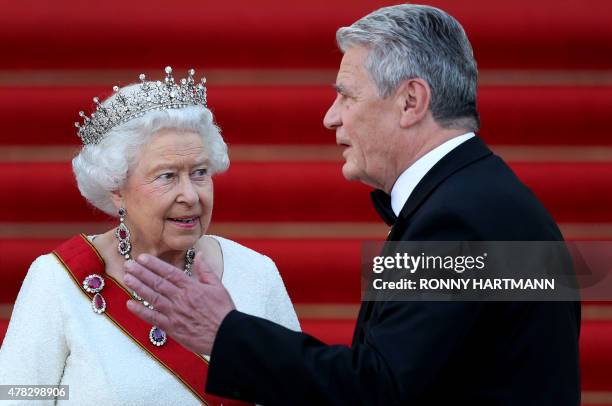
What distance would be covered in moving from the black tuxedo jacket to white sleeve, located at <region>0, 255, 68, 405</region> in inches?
21.6

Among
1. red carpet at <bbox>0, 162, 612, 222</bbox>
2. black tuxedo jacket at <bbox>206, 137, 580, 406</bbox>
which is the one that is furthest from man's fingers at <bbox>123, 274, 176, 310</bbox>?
red carpet at <bbox>0, 162, 612, 222</bbox>

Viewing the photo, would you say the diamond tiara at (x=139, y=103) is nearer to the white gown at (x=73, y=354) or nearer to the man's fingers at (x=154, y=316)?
the white gown at (x=73, y=354)

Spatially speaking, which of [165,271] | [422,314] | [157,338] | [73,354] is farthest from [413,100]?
[73,354]

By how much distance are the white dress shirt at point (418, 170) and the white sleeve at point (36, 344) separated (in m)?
0.80

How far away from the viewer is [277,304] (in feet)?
8.02

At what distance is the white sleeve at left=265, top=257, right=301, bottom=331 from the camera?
243cm

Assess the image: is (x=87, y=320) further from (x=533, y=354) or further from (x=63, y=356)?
(x=533, y=354)

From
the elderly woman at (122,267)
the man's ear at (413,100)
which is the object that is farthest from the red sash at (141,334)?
the man's ear at (413,100)

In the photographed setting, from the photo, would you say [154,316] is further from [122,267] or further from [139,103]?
[139,103]

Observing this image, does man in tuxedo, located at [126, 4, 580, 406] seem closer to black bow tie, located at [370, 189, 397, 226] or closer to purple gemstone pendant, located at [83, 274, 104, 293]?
black bow tie, located at [370, 189, 397, 226]

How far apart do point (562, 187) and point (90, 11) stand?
1.73 metres

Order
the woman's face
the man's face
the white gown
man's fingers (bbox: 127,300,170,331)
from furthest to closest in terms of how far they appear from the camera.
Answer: the woman's face → the white gown → the man's face → man's fingers (bbox: 127,300,170,331)

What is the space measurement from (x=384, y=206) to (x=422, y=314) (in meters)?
0.39

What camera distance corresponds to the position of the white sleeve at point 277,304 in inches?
95.6
